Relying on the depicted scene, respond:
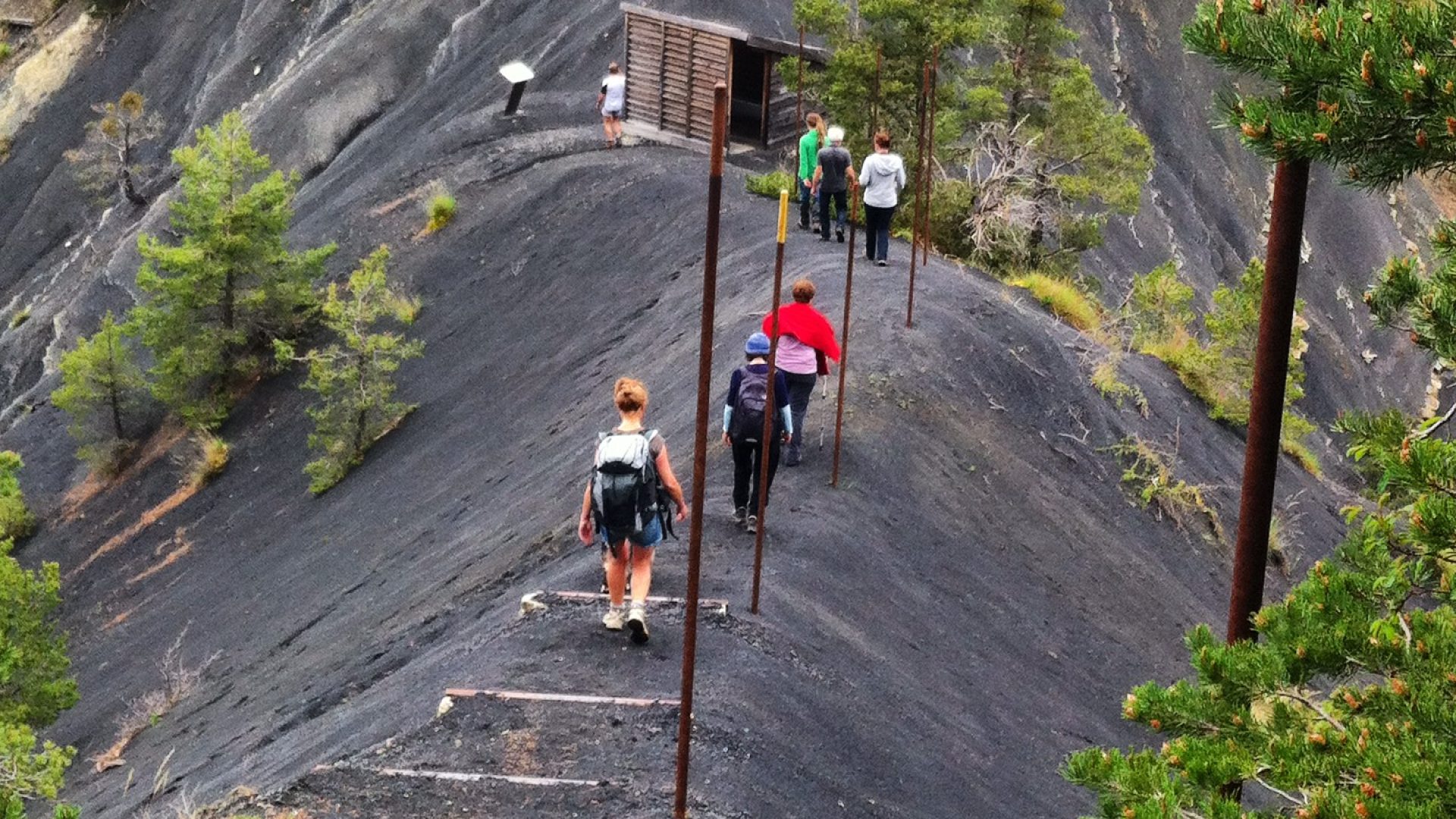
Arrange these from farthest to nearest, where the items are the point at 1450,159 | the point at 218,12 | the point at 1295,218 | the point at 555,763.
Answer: the point at 218,12 → the point at 555,763 → the point at 1295,218 → the point at 1450,159

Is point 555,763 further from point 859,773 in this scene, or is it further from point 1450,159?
point 1450,159

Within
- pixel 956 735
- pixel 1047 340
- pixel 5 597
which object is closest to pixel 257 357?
pixel 5 597

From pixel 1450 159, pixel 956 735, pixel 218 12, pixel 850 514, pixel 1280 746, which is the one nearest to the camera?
pixel 1450 159

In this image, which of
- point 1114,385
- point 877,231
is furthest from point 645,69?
point 1114,385

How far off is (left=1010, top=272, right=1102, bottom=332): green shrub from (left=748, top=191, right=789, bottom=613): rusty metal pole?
11.9 meters

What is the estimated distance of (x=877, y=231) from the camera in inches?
785

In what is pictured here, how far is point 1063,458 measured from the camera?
1800 centimetres

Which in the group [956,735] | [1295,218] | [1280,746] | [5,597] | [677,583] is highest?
[1295,218]

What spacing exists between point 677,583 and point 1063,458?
270 inches

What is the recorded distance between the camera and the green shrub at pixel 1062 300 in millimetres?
24016

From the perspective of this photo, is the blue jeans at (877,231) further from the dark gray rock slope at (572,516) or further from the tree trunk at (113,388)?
the tree trunk at (113,388)

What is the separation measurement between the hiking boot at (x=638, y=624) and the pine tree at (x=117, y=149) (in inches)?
1396

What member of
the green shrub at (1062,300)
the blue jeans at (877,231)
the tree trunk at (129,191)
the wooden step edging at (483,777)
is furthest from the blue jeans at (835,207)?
the tree trunk at (129,191)

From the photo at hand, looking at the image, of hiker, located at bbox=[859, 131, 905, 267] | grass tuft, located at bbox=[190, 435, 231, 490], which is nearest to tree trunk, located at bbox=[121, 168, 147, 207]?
grass tuft, located at bbox=[190, 435, 231, 490]
